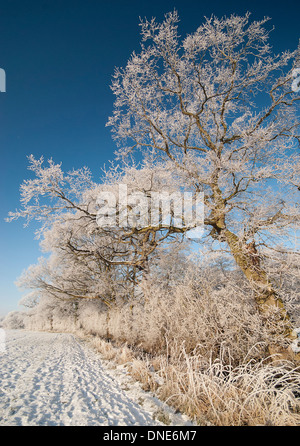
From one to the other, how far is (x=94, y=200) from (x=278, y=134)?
295 inches

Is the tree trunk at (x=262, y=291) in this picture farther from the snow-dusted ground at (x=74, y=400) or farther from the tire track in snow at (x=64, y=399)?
the tire track in snow at (x=64, y=399)

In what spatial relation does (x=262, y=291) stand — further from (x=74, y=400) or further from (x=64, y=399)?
(x=64, y=399)

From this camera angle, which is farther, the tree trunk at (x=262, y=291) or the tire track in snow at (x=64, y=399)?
the tree trunk at (x=262, y=291)

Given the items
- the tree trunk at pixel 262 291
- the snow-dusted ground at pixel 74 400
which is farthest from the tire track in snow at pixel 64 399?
the tree trunk at pixel 262 291

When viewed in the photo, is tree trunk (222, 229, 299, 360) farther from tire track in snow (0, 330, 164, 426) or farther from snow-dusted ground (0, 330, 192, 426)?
tire track in snow (0, 330, 164, 426)

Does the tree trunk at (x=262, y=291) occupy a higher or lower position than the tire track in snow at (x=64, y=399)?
higher

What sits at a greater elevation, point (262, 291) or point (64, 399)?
point (262, 291)

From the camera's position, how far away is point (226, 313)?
413cm

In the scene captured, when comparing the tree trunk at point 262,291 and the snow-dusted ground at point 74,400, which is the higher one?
the tree trunk at point 262,291

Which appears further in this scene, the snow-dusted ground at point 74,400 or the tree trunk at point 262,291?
the tree trunk at point 262,291

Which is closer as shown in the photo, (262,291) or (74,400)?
(74,400)

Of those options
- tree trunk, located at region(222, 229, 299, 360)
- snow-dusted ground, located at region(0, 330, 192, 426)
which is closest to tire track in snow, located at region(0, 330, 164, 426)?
snow-dusted ground, located at region(0, 330, 192, 426)

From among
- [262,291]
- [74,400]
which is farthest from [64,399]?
[262,291]

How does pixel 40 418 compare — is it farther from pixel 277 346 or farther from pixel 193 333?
pixel 277 346
